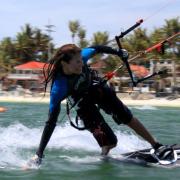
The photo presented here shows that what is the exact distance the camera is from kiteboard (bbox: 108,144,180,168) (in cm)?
591

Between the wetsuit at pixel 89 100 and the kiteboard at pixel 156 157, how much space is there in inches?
10.6

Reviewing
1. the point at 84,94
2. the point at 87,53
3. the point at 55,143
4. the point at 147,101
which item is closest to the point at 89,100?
the point at 84,94

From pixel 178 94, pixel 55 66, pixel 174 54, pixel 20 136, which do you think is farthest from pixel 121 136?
pixel 174 54

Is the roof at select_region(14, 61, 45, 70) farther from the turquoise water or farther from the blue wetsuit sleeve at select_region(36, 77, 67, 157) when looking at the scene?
the blue wetsuit sleeve at select_region(36, 77, 67, 157)

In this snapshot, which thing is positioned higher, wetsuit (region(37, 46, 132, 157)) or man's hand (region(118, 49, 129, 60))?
man's hand (region(118, 49, 129, 60))

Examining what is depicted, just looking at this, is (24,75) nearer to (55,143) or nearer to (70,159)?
(55,143)

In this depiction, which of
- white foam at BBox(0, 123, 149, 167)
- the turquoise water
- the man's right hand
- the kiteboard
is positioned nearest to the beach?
white foam at BBox(0, 123, 149, 167)

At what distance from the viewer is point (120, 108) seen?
20.0 feet

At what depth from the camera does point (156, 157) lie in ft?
19.8

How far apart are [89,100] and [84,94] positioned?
14 centimetres

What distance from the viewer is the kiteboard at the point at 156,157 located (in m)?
5.91

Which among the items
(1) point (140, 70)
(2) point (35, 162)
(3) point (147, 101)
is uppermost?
(2) point (35, 162)

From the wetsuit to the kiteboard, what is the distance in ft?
0.88

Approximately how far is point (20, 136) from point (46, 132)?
2.39m
